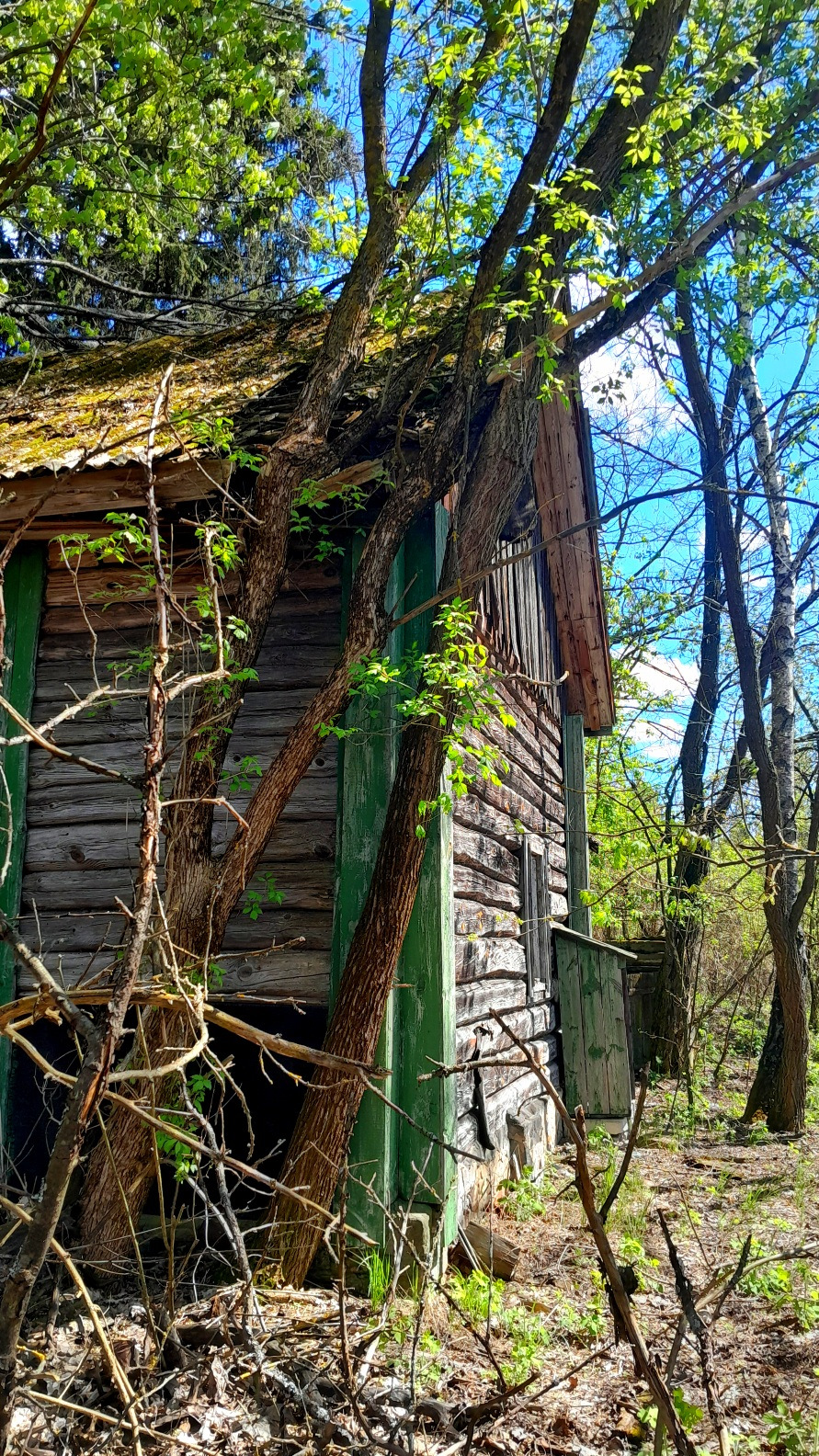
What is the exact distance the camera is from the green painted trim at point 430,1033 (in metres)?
4.53

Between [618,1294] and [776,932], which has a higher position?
[776,932]

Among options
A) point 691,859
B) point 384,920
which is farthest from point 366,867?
point 691,859

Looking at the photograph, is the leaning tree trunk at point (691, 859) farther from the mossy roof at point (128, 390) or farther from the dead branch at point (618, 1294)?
the dead branch at point (618, 1294)

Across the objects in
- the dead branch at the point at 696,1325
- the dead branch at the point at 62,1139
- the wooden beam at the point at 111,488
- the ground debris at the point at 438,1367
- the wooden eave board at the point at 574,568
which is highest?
the wooden eave board at the point at 574,568

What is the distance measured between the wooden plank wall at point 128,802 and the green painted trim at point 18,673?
65 millimetres

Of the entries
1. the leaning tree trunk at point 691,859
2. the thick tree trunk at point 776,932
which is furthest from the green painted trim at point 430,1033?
the leaning tree trunk at point 691,859

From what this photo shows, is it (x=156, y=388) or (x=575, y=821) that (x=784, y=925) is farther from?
(x=156, y=388)

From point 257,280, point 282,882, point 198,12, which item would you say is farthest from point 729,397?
point 282,882

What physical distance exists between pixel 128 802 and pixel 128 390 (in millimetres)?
2910

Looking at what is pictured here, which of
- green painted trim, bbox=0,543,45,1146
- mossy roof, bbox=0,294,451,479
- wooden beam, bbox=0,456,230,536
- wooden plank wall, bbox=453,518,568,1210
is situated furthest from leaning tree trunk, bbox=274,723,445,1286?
green painted trim, bbox=0,543,45,1146

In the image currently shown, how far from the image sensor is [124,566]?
5.57 m

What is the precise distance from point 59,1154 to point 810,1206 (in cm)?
564

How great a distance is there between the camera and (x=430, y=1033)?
15.2 ft

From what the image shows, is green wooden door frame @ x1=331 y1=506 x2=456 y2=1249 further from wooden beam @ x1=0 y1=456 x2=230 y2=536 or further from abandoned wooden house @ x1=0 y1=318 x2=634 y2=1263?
wooden beam @ x1=0 y1=456 x2=230 y2=536
